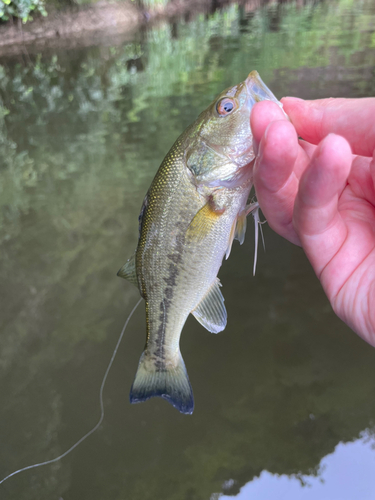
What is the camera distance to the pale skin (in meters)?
1.04

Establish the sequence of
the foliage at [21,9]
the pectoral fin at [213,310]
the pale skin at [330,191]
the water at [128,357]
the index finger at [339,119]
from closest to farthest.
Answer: the pale skin at [330,191] → the index finger at [339,119] → the pectoral fin at [213,310] → the water at [128,357] → the foliage at [21,9]

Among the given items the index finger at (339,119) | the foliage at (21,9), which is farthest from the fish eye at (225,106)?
the foliage at (21,9)

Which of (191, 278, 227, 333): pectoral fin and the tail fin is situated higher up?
(191, 278, 227, 333): pectoral fin

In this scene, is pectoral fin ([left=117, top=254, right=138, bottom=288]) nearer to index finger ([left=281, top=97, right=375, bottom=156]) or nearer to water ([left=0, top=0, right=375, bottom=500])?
index finger ([left=281, top=97, right=375, bottom=156])

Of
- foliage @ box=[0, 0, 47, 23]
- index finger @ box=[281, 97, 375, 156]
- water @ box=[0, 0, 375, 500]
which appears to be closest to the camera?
index finger @ box=[281, 97, 375, 156]

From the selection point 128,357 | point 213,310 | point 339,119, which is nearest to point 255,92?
point 339,119

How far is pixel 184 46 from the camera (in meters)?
12.1

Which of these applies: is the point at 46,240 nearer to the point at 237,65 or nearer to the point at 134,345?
the point at 134,345

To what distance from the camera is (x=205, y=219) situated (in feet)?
5.03

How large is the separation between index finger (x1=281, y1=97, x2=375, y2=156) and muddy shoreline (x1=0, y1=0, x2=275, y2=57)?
16.2 meters

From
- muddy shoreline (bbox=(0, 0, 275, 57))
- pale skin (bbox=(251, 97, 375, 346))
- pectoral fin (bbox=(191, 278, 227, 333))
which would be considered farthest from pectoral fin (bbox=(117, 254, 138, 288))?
muddy shoreline (bbox=(0, 0, 275, 57))

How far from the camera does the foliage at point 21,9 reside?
15.1m

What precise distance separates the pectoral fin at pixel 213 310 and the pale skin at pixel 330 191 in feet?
1.68

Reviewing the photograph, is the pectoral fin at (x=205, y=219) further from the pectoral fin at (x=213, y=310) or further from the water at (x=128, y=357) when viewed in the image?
the water at (x=128, y=357)
